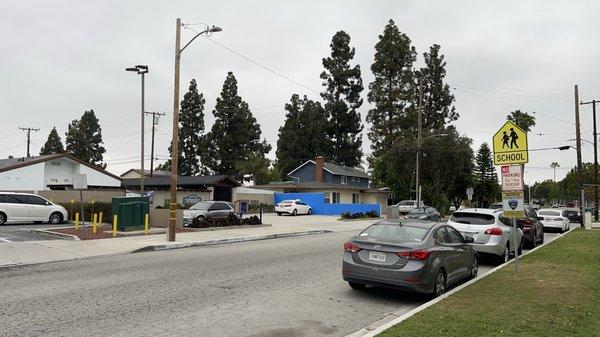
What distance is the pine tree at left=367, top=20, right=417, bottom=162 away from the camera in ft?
226

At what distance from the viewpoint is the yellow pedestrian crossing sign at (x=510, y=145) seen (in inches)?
440

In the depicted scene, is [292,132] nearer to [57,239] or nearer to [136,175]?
[136,175]

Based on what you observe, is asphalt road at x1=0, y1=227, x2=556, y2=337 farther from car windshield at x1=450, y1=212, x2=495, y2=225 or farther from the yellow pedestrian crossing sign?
the yellow pedestrian crossing sign

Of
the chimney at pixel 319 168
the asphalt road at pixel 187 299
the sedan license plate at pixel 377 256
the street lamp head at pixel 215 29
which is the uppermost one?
the street lamp head at pixel 215 29

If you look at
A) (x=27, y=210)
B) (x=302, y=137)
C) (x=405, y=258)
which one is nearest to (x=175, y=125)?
(x=27, y=210)

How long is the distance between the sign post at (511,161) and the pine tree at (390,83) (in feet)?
187

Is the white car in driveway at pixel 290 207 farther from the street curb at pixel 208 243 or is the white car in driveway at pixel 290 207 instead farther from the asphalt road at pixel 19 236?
the asphalt road at pixel 19 236

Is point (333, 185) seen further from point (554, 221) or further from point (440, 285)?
point (440, 285)

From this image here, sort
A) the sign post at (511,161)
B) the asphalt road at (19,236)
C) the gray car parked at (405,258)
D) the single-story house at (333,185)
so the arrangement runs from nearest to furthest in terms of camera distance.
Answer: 1. the gray car parked at (405,258)
2. the sign post at (511,161)
3. the asphalt road at (19,236)
4. the single-story house at (333,185)


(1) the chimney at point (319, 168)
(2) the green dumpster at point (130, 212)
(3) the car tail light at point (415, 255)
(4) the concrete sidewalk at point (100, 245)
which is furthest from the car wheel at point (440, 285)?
(1) the chimney at point (319, 168)

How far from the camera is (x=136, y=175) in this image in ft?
273

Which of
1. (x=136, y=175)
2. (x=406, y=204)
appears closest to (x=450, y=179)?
(x=406, y=204)

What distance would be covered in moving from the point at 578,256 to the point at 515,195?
186 inches

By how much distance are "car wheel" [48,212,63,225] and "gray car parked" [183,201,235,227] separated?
6.94 metres
